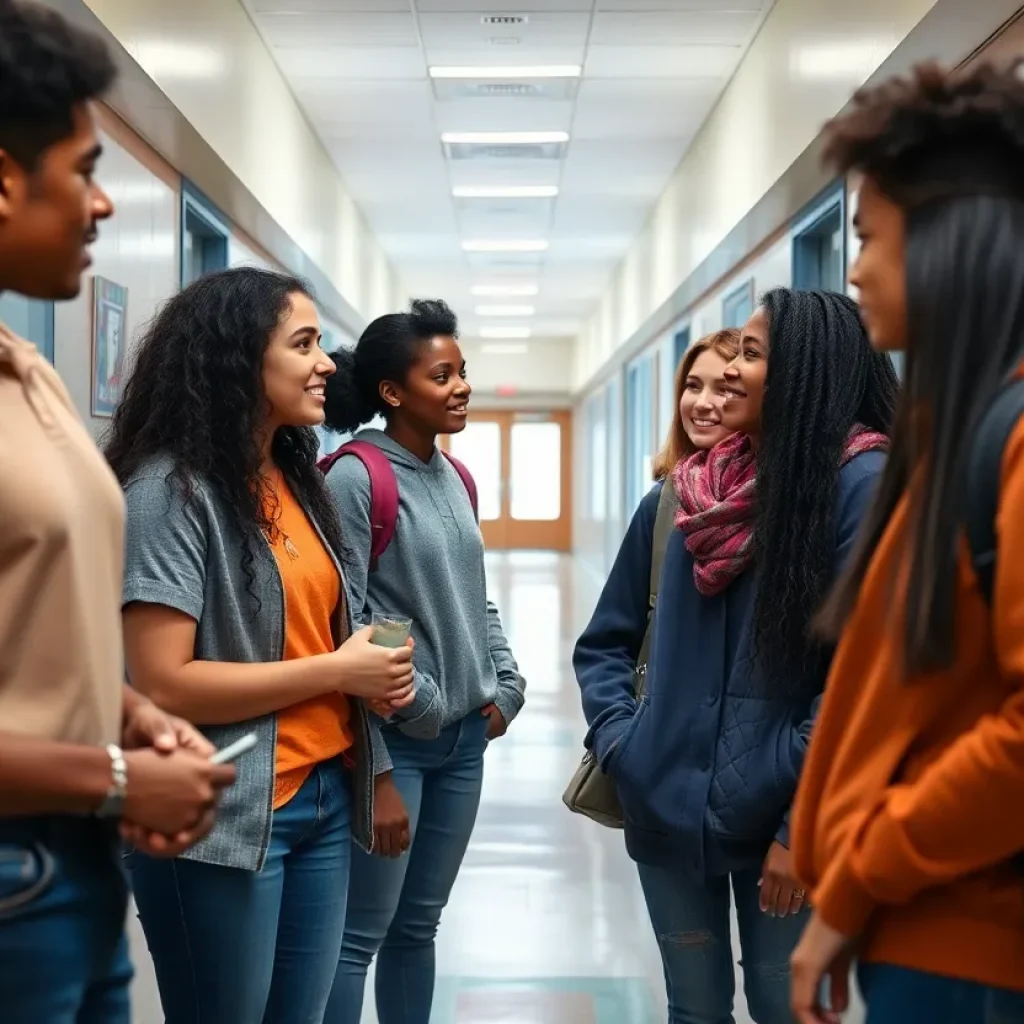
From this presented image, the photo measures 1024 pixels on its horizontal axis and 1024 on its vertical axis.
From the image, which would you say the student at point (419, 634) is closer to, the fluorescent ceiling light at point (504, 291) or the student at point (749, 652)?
the student at point (749, 652)

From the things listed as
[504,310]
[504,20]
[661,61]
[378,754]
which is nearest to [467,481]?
[378,754]

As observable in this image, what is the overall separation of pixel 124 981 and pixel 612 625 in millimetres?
1234

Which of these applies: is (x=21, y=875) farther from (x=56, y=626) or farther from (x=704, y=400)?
(x=704, y=400)

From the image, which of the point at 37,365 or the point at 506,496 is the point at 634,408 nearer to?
the point at 506,496

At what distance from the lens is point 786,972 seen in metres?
2.14

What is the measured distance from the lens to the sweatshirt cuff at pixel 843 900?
4.16 ft

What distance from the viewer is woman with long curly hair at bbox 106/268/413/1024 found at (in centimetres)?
196

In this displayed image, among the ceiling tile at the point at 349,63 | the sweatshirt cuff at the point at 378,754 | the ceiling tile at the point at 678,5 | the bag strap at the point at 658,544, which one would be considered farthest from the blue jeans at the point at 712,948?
the ceiling tile at the point at 349,63

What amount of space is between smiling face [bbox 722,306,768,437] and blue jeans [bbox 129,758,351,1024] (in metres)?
0.92

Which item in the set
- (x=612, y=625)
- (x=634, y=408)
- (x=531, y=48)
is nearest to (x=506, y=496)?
(x=634, y=408)

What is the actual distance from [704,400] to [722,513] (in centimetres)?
75

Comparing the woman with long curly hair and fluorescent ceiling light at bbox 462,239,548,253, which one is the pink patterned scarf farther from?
fluorescent ceiling light at bbox 462,239,548,253

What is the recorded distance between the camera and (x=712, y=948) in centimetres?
221

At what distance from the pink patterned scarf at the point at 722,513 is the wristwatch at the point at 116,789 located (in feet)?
3.55
